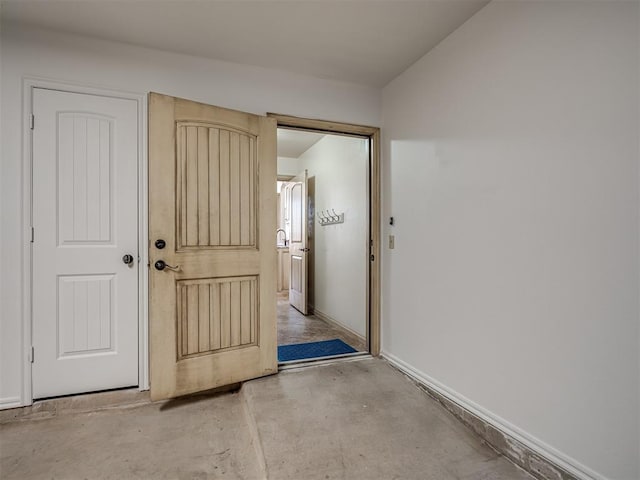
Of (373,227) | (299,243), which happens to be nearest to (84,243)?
(373,227)

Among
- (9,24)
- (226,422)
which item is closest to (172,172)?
(9,24)

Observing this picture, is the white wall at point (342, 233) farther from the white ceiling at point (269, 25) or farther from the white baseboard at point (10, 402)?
the white baseboard at point (10, 402)

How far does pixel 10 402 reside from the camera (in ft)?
6.56

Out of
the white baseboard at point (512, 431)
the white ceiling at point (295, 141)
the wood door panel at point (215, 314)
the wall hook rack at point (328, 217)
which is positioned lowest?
the white baseboard at point (512, 431)

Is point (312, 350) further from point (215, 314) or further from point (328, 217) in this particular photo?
point (328, 217)

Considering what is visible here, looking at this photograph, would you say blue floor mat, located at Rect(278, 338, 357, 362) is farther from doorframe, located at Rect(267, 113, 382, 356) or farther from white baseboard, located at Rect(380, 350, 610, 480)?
white baseboard, located at Rect(380, 350, 610, 480)

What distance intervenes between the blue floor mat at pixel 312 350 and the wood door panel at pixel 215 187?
1153mm

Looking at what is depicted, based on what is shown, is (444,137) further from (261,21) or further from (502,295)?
(261,21)

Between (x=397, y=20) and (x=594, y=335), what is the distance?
192cm

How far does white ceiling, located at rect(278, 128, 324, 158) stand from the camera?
411 cm

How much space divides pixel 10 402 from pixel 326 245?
3.16 metres

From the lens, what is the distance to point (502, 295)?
1731mm

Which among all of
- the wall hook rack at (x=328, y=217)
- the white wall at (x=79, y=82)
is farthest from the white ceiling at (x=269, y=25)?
the wall hook rack at (x=328, y=217)

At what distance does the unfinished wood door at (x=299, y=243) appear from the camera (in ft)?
14.7
